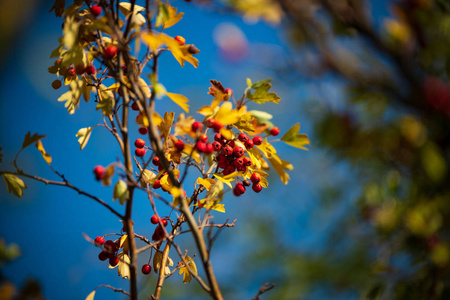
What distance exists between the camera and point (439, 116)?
1.60 m

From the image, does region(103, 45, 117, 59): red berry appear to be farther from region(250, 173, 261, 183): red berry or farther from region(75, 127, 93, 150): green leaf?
region(250, 173, 261, 183): red berry

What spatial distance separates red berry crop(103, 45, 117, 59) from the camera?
15.4 inches

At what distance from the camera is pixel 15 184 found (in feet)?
1.33

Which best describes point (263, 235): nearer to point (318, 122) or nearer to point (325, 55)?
point (318, 122)

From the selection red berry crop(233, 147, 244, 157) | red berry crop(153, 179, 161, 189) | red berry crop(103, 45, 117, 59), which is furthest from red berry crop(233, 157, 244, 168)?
red berry crop(103, 45, 117, 59)

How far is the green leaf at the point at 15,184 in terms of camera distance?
40 cm

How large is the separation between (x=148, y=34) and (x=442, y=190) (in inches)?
63.4

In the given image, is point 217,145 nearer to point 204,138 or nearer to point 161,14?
point 204,138

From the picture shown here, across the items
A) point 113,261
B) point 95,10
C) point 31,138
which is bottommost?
point 113,261

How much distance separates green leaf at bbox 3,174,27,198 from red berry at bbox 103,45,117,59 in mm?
201

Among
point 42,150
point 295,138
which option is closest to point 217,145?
point 295,138

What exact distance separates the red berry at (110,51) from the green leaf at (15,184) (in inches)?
7.9

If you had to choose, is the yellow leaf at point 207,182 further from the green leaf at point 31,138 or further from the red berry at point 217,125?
the green leaf at point 31,138

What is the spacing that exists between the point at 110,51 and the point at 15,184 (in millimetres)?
216
